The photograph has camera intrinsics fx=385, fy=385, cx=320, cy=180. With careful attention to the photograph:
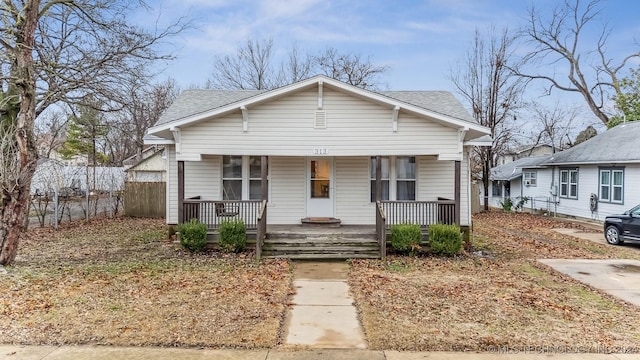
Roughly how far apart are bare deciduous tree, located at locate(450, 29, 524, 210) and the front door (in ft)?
50.3

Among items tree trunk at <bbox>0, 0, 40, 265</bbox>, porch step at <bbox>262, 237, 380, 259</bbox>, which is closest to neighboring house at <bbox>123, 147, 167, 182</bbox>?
tree trunk at <bbox>0, 0, 40, 265</bbox>

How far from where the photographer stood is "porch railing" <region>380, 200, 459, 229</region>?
1080cm

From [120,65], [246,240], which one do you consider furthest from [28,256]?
[120,65]

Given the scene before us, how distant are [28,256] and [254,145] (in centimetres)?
630

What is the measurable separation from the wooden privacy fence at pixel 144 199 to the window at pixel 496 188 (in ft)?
87.8

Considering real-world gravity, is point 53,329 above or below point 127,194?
below

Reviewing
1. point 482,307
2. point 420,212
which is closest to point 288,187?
point 420,212

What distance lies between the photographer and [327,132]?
10.9m

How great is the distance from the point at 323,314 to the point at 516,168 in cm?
2633

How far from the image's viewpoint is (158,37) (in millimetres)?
13672

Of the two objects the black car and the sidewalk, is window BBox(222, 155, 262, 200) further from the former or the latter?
the black car

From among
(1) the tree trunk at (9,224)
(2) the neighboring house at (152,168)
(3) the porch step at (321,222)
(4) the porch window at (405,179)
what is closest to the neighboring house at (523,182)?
(4) the porch window at (405,179)

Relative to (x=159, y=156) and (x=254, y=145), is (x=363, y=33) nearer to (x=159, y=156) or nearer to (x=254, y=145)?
(x=159, y=156)

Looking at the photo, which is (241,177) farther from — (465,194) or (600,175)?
(600,175)
